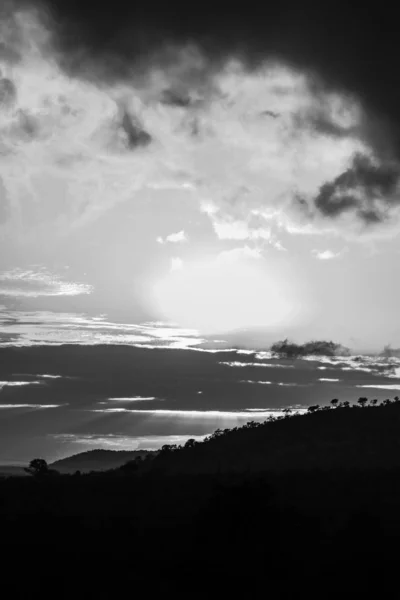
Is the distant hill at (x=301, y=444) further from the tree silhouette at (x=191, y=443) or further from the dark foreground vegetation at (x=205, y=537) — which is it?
the dark foreground vegetation at (x=205, y=537)

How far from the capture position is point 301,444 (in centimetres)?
10406

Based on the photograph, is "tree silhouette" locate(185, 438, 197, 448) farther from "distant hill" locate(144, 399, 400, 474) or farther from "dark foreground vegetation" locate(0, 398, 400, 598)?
"dark foreground vegetation" locate(0, 398, 400, 598)

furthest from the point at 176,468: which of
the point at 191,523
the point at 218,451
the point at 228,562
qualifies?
the point at 228,562

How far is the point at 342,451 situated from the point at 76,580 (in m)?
66.4

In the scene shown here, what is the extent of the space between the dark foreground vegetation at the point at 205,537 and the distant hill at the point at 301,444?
29648 millimetres

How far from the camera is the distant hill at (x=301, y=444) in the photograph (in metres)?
82.1

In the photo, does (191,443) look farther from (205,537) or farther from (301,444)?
(205,537)

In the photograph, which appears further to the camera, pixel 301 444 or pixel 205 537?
pixel 301 444

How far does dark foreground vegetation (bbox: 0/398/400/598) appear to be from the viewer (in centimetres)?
2594

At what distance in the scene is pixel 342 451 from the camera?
87375 millimetres

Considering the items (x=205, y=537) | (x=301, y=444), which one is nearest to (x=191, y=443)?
(x=301, y=444)

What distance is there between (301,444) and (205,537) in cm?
7531

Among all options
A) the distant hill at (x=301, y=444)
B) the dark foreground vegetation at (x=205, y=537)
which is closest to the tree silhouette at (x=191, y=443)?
the distant hill at (x=301, y=444)

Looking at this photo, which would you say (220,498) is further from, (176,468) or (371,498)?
(176,468)
